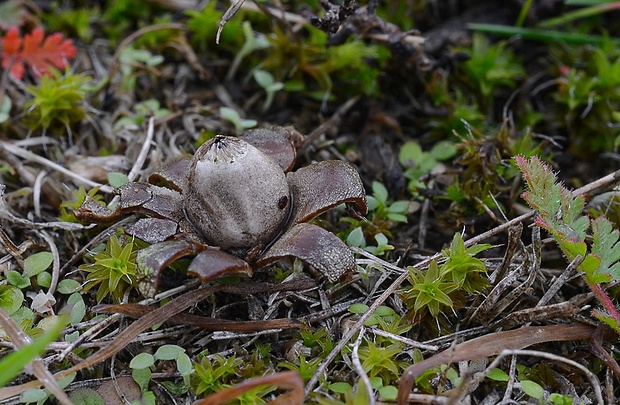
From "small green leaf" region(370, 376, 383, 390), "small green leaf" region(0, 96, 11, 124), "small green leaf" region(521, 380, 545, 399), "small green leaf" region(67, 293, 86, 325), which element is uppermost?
"small green leaf" region(0, 96, 11, 124)

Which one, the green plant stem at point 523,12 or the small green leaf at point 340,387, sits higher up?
the green plant stem at point 523,12

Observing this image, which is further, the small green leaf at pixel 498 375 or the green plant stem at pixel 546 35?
the green plant stem at pixel 546 35

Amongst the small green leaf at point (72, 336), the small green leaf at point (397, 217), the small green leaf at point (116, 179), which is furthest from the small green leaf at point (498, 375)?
the small green leaf at point (116, 179)

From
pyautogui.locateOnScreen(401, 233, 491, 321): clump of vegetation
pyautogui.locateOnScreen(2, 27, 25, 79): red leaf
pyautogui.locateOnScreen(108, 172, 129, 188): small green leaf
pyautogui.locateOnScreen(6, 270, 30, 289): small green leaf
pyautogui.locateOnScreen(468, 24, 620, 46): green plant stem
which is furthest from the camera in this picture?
pyautogui.locateOnScreen(468, 24, 620, 46): green plant stem

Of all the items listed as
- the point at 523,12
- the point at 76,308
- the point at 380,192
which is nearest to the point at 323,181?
the point at 380,192

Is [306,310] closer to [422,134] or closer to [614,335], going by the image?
[614,335]

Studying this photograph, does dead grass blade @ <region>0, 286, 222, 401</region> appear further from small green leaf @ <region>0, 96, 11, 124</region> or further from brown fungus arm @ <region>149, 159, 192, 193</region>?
small green leaf @ <region>0, 96, 11, 124</region>

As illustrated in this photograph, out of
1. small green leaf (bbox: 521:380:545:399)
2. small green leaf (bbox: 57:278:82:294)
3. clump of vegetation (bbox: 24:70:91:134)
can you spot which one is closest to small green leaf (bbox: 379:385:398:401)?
small green leaf (bbox: 521:380:545:399)

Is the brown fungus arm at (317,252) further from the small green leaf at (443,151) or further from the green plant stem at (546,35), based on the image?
the green plant stem at (546,35)
